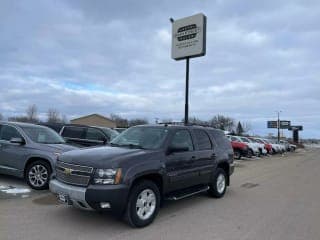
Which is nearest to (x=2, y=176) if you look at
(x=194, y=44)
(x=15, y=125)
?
(x=15, y=125)

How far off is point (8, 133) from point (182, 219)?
5.66 metres

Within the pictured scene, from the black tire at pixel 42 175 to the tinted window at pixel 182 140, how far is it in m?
3.43

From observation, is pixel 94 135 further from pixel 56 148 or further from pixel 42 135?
pixel 56 148

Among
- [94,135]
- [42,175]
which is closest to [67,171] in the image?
[42,175]

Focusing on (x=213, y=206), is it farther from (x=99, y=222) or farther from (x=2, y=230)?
(x=2, y=230)

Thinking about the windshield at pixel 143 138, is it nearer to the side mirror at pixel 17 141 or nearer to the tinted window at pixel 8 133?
the side mirror at pixel 17 141

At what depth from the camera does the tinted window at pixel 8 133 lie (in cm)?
940

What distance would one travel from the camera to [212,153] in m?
8.61

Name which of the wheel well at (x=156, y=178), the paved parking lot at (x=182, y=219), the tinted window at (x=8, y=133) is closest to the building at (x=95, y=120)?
the tinted window at (x=8, y=133)

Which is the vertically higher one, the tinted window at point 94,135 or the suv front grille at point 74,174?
the tinted window at point 94,135

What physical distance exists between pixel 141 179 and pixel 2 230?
238 cm

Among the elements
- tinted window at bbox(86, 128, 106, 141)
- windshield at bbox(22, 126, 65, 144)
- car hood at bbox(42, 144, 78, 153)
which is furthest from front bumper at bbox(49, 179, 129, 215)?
tinted window at bbox(86, 128, 106, 141)

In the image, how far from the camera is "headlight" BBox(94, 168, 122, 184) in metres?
5.62

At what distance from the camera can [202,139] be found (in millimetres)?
8406
